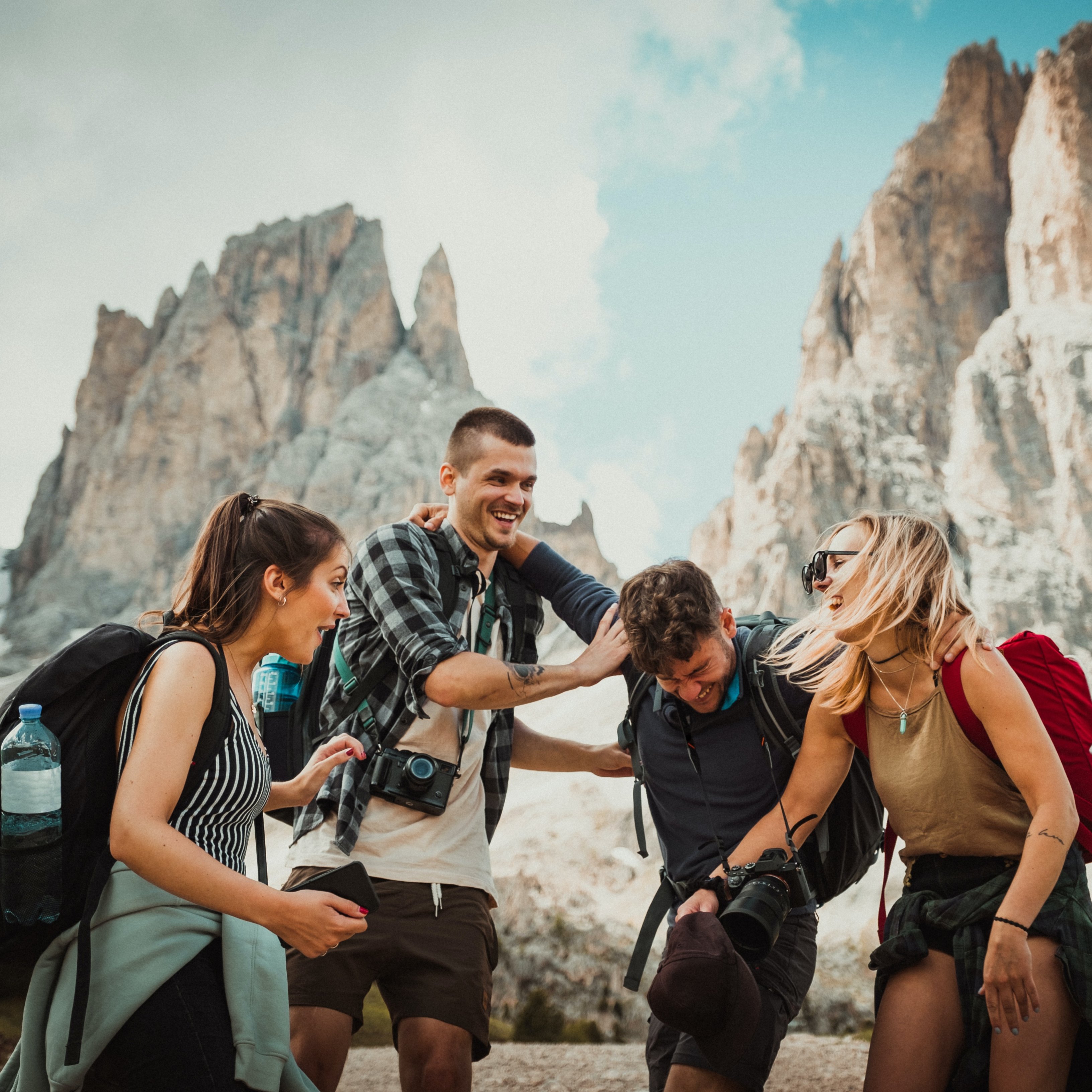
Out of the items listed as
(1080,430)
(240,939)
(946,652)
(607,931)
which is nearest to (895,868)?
(607,931)

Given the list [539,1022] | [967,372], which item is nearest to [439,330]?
[967,372]

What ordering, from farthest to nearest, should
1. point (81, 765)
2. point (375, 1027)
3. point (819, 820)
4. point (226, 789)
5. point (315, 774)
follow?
point (375, 1027), point (819, 820), point (315, 774), point (226, 789), point (81, 765)

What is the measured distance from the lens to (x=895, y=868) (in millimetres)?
11969

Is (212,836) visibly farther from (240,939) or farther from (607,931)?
(607,931)

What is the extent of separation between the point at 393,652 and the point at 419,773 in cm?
47

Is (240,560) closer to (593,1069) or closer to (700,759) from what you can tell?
(700,759)

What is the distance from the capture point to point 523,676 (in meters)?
3.45

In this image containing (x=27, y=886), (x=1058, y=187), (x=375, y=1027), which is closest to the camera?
(x=27, y=886)

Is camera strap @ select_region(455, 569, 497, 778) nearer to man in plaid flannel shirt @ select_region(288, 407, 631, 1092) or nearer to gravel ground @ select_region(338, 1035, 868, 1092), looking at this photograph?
man in plaid flannel shirt @ select_region(288, 407, 631, 1092)

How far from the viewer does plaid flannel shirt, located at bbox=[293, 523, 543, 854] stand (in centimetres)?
344

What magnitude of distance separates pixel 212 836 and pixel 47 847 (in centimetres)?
43

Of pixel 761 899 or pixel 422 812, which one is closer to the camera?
pixel 761 899

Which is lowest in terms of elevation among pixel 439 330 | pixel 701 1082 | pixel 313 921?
pixel 701 1082

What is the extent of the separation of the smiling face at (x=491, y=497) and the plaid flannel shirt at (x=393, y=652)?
82mm
